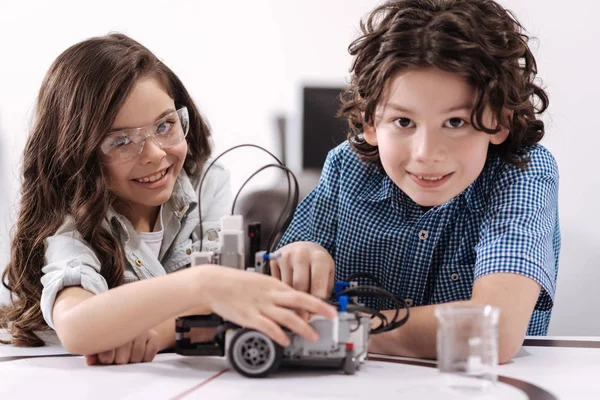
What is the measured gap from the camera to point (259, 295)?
0.94 meters

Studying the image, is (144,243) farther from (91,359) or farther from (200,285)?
(200,285)

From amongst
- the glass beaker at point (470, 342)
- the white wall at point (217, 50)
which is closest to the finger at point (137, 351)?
the glass beaker at point (470, 342)

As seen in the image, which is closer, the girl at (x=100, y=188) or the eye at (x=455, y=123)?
the eye at (x=455, y=123)

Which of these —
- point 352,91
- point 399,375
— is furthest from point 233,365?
point 352,91

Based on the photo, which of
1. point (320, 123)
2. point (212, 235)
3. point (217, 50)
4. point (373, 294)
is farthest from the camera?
point (217, 50)

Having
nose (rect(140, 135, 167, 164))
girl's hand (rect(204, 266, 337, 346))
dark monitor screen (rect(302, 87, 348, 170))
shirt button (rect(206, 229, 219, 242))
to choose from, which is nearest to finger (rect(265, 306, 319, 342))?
girl's hand (rect(204, 266, 337, 346))

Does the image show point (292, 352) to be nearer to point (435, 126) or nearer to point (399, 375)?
point (399, 375)

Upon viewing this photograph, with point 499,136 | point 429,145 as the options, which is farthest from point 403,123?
point 499,136

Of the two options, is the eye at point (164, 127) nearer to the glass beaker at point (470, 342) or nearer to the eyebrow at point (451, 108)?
the eyebrow at point (451, 108)

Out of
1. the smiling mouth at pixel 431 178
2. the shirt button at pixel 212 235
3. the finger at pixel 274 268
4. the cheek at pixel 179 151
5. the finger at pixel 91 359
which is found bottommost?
the finger at pixel 91 359

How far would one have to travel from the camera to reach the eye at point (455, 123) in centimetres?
118

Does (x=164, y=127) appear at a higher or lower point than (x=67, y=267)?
higher

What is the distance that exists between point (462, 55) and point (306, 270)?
16.5 inches

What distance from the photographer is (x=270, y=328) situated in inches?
36.4
